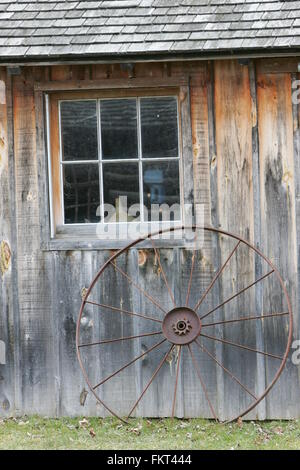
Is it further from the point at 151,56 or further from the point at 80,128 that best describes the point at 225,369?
the point at 151,56

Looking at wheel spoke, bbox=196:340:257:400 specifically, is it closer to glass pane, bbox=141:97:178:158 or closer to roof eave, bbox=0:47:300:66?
glass pane, bbox=141:97:178:158

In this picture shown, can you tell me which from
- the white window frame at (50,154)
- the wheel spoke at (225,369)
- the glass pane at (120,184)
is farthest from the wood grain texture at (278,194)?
the glass pane at (120,184)

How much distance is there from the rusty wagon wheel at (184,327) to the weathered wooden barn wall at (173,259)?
0.01 metres

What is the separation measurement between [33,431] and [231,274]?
1.99 metres

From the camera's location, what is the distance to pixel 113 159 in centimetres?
765

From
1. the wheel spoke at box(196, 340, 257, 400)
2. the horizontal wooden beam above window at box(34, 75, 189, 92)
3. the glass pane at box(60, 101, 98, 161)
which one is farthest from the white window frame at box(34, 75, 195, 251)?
the wheel spoke at box(196, 340, 257, 400)

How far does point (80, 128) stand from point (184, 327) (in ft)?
6.02

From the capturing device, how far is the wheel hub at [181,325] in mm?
7320

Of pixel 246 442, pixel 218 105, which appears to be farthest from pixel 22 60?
pixel 246 442

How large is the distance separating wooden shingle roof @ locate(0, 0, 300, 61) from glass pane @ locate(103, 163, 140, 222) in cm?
98

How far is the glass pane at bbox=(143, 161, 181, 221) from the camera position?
25.0 ft

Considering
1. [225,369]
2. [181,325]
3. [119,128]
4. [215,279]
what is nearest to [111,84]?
[119,128]

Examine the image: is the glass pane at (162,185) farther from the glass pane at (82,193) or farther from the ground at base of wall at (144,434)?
the ground at base of wall at (144,434)

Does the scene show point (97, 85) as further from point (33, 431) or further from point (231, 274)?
point (33, 431)
